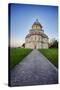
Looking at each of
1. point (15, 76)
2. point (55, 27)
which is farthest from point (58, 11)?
point (15, 76)

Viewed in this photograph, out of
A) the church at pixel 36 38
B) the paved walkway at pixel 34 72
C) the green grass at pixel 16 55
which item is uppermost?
the church at pixel 36 38

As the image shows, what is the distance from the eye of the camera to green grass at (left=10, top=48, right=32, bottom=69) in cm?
175

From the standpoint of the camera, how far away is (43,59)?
1830 millimetres

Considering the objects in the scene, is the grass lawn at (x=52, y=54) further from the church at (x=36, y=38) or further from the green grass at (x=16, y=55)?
the green grass at (x=16, y=55)

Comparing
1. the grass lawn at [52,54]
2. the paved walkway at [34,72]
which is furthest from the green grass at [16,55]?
the grass lawn at [52,54]

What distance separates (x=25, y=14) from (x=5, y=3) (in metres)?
0.20

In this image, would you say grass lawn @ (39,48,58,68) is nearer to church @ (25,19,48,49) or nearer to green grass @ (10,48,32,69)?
church @ (25,19,48,49)

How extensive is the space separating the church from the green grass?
0.06m

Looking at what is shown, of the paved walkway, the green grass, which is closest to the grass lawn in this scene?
the paved walkway

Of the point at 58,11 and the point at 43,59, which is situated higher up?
the point at 58,11

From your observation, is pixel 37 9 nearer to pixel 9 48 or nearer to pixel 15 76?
pixel 9 48

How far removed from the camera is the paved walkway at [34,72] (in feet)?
5.75

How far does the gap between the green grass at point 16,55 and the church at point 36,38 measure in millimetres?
61

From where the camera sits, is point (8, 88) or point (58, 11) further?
point (58, 11)
